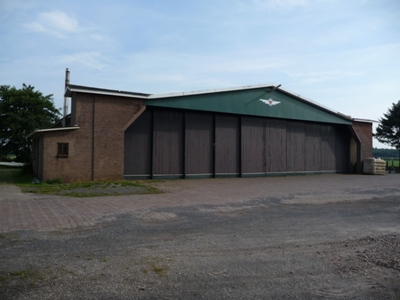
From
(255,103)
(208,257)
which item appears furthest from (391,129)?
(208,257)

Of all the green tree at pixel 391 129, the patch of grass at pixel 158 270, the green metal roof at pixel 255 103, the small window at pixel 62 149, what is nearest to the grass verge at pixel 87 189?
the small window at pixel 62 149

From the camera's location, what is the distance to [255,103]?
2252 cm

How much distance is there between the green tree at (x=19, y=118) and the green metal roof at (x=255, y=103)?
27522 mm

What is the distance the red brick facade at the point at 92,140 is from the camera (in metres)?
15.9

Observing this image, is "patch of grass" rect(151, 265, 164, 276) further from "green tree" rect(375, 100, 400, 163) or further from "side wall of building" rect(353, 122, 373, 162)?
"green tree" rect(375, 100, 400, 163)

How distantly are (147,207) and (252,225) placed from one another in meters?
3.52

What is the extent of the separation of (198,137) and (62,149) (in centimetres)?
799

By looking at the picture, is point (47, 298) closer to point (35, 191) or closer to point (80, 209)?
point (80, 209)

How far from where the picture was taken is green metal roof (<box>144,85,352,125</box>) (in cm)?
1936

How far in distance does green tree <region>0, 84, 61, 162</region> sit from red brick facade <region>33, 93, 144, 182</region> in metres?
26.3

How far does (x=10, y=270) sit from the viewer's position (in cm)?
448

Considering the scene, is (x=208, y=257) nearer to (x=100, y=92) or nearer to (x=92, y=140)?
(x=92, y=140)

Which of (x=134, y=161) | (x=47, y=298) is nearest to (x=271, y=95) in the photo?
(x=134, y=161)

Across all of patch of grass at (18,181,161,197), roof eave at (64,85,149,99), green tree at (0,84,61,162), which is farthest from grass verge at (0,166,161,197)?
green tree at (0,84,61,162)
